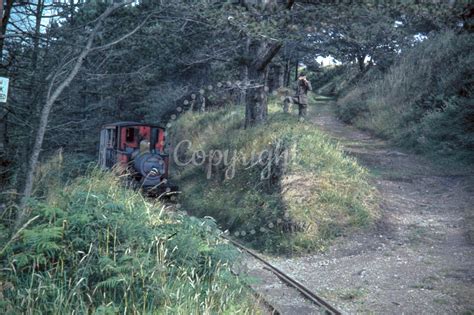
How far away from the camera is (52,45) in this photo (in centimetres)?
947

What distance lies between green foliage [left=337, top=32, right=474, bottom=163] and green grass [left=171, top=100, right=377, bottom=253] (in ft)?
12.9

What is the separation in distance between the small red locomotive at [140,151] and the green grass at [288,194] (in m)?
1.18

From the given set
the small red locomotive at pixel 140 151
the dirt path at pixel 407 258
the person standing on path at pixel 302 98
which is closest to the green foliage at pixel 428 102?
the dirt path at pixel 407 258

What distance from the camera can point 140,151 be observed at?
1523cm

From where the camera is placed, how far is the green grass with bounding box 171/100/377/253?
9273 millimetres

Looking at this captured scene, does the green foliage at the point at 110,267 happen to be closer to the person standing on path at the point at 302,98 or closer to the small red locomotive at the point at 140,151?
the small red locomotive at the point at 140,151

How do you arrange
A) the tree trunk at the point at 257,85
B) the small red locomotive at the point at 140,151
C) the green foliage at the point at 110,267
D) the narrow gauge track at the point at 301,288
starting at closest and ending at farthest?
the green foliage at the point at 110,267, the narrow gauge track at the point at 301,288, the tree trunk at the point at 257,85, the small red locomotive at the point at 140,151

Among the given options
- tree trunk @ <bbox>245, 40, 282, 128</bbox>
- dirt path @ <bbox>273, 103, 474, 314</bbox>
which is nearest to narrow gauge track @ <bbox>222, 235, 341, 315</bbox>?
dirt path @ <bbox>273, 103, 474, 314</bbox>

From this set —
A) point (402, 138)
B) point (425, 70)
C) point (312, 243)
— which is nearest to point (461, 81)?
point (402, 138)

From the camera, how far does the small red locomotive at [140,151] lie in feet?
47.9

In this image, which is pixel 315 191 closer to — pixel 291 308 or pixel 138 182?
pixel 291 308

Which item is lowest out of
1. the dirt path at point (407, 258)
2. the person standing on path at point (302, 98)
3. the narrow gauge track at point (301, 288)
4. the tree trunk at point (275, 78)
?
the narrow gauge track at point (301, 288)

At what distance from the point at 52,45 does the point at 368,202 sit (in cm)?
704

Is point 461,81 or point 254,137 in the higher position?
point 461,81
